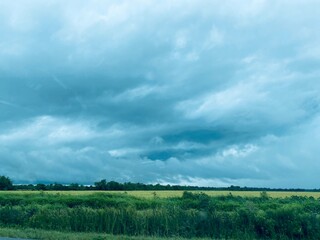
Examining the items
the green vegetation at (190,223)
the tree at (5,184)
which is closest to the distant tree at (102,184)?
the tree at (5,184)

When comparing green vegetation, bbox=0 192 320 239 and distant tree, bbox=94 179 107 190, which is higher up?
distant tree, bbox=94 179 107 190

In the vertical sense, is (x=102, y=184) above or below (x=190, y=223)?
above

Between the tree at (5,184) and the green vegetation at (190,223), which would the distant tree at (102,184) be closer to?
the tree at (5,184)

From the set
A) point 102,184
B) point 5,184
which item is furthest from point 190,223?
point 5,184

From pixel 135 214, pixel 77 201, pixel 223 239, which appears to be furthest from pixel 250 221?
pixel 77 201

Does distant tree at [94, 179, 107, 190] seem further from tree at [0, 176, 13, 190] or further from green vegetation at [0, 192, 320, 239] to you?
green vegetation at [0, 192, 320, 239]

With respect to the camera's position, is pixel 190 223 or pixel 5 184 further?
pixel 5 184

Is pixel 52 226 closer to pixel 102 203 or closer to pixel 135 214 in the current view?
pixel 135 214

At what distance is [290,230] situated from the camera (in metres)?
25.1

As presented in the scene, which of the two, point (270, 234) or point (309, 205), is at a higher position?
point (309, 205)

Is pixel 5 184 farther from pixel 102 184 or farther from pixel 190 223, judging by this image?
pixel 190 223

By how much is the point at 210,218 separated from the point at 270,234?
3588 mm

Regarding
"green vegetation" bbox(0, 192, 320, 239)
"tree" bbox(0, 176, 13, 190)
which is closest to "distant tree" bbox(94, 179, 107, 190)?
"tree" bbox(0, 176, 13, 190)

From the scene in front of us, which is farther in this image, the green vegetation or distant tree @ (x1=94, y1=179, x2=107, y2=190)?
distant tree @ (x1=94, y1=179, x2=107, y2=190)
